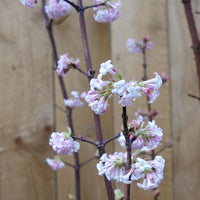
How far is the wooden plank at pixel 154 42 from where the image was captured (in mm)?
1014

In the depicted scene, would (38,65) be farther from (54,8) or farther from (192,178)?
(192,178)

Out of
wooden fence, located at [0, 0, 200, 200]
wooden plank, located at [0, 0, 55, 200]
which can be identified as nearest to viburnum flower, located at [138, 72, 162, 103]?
Result: wooden fence, located at [0, 0, 200, 200]

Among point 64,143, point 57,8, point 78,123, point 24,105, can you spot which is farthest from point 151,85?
point 24,105

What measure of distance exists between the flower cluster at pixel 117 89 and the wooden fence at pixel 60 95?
63cm

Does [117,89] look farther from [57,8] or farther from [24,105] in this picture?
[24,105]

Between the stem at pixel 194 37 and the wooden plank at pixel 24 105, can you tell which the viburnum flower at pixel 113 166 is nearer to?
the stem at pixel 194 37

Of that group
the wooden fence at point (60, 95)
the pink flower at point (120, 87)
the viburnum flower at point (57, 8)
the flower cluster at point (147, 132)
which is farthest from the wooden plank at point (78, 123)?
the pink flower at point (120, 87)

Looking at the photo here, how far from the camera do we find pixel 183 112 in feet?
3.54

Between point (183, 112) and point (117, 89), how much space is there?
0.83 meters

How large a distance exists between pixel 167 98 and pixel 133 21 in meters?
0.33

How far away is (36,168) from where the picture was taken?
104cm

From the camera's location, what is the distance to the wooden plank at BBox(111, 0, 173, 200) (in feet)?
3.33

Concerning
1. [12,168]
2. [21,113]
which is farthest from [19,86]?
[12,168]

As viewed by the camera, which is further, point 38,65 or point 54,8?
point 38,65
